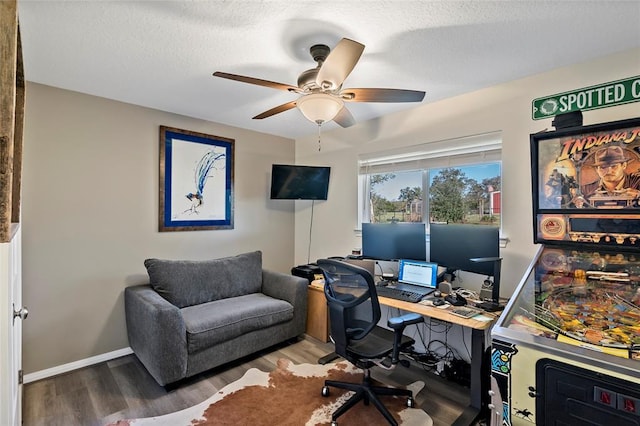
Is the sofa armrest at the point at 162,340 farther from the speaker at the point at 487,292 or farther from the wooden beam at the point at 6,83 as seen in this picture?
the speaker at the point at 487,292

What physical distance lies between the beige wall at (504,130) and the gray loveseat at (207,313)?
1.01 m

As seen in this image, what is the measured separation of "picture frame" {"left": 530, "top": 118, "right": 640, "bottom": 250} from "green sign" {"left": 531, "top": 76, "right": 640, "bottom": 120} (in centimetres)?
53

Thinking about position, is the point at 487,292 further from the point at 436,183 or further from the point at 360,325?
the point at 436,183

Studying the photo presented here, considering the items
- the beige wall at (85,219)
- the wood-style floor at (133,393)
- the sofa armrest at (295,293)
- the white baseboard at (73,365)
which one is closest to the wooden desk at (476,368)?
the wood-style floor at (133,393)

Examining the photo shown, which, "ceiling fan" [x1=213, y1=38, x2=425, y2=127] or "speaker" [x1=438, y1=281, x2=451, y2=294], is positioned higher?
"ceiling fan" [x1=213, y1=38, x2=425, y2=127]

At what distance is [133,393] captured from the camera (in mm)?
2311

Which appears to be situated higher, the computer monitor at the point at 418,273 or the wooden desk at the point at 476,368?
the computer monitor at the point at 418,273

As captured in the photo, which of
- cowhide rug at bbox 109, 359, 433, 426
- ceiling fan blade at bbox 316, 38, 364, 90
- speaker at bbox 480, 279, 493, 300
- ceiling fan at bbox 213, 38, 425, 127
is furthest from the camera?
speaker at bbox 480, 279, 493, 300

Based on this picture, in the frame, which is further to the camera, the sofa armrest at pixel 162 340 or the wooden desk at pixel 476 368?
the sofa armrest at pixel 162 340

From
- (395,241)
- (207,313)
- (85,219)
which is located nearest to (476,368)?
(395,241)

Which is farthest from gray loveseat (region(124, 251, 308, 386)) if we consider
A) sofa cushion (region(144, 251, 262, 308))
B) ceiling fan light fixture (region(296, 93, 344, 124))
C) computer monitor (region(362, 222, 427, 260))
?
ceiling fan light fixture (region(296, 93, 344, 124))

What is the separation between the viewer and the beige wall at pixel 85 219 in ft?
8.18

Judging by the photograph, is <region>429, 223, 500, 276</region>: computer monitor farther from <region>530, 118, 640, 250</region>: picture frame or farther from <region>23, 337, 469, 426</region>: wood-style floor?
<region>23, 337, 469, 426</region>: wood-style floor

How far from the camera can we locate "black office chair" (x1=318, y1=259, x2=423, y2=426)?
191 centimetres
